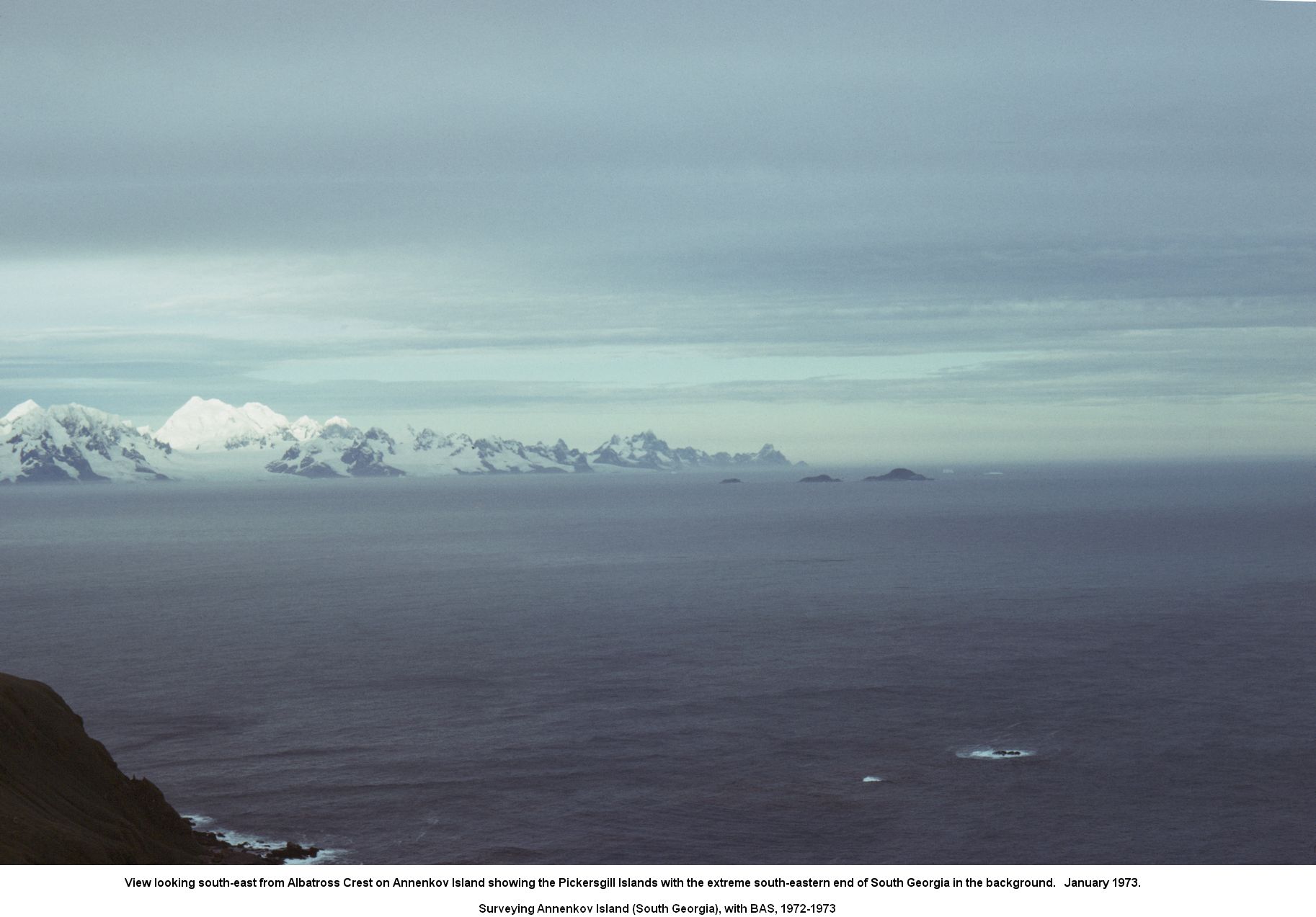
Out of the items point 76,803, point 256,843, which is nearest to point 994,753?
point 256,843

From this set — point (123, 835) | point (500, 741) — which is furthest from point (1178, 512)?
point (123, 835)

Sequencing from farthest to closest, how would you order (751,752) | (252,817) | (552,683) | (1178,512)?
1. (1178,512)
2. (552,683)
3. (751,752)
4. (252,817)

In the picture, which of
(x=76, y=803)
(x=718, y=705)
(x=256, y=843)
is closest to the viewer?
(x=76, y=803)

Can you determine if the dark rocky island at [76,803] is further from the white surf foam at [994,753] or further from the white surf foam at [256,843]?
the white surf foam at [994,753]

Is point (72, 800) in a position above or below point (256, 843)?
above

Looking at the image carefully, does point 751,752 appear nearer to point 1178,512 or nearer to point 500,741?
point 500,741

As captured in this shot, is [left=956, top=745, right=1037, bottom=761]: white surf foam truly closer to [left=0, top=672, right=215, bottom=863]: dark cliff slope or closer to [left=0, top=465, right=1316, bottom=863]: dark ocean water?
[left=0, top=465, right=1316, bottom=863]: dark ocean water

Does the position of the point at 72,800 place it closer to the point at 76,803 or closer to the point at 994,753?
the point at 76,803

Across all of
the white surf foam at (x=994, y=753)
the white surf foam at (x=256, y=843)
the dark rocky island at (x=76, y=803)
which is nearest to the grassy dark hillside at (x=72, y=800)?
the dark rocky island at (x=76, y=803)
